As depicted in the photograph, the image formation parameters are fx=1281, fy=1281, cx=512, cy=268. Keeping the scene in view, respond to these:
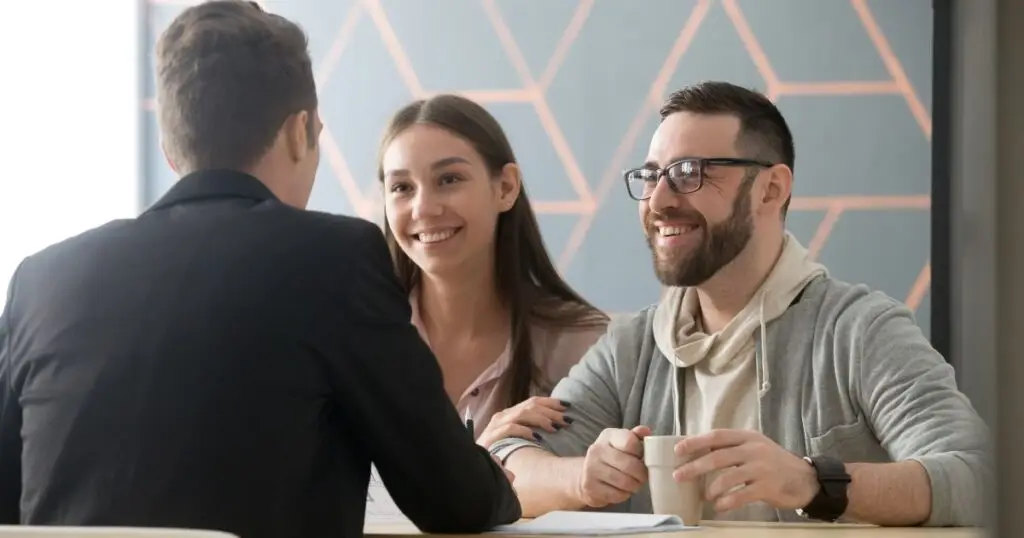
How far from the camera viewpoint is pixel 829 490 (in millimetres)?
1368

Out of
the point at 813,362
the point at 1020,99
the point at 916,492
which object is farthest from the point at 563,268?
the point at 1020,99

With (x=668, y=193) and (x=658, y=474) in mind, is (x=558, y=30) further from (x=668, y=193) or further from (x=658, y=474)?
(x=658, y=474)

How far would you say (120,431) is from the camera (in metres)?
1.06

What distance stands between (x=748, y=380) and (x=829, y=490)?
0.44m

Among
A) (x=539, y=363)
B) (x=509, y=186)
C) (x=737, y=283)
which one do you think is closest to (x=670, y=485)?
(x=737, y=283)

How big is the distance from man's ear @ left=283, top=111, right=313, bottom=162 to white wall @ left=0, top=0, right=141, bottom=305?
6.56 feet

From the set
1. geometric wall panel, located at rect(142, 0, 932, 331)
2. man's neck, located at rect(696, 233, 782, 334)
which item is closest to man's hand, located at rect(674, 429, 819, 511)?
man's neck, located at rect(696, 233, 782, 334)

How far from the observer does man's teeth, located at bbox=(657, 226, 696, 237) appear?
81.0 inches

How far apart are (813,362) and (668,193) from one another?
1.42 ft

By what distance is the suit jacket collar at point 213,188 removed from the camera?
3.77 ft

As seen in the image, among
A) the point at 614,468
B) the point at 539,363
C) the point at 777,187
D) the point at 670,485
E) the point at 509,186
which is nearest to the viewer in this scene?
the point at 670,485

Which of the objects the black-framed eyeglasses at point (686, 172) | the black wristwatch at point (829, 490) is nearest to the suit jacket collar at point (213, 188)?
the black wristwatch at point (829, 490)

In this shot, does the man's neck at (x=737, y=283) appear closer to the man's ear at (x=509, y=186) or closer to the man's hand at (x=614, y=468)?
the man's hand at (x=614, y=468)

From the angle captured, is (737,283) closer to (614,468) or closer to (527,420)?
(527,420)
